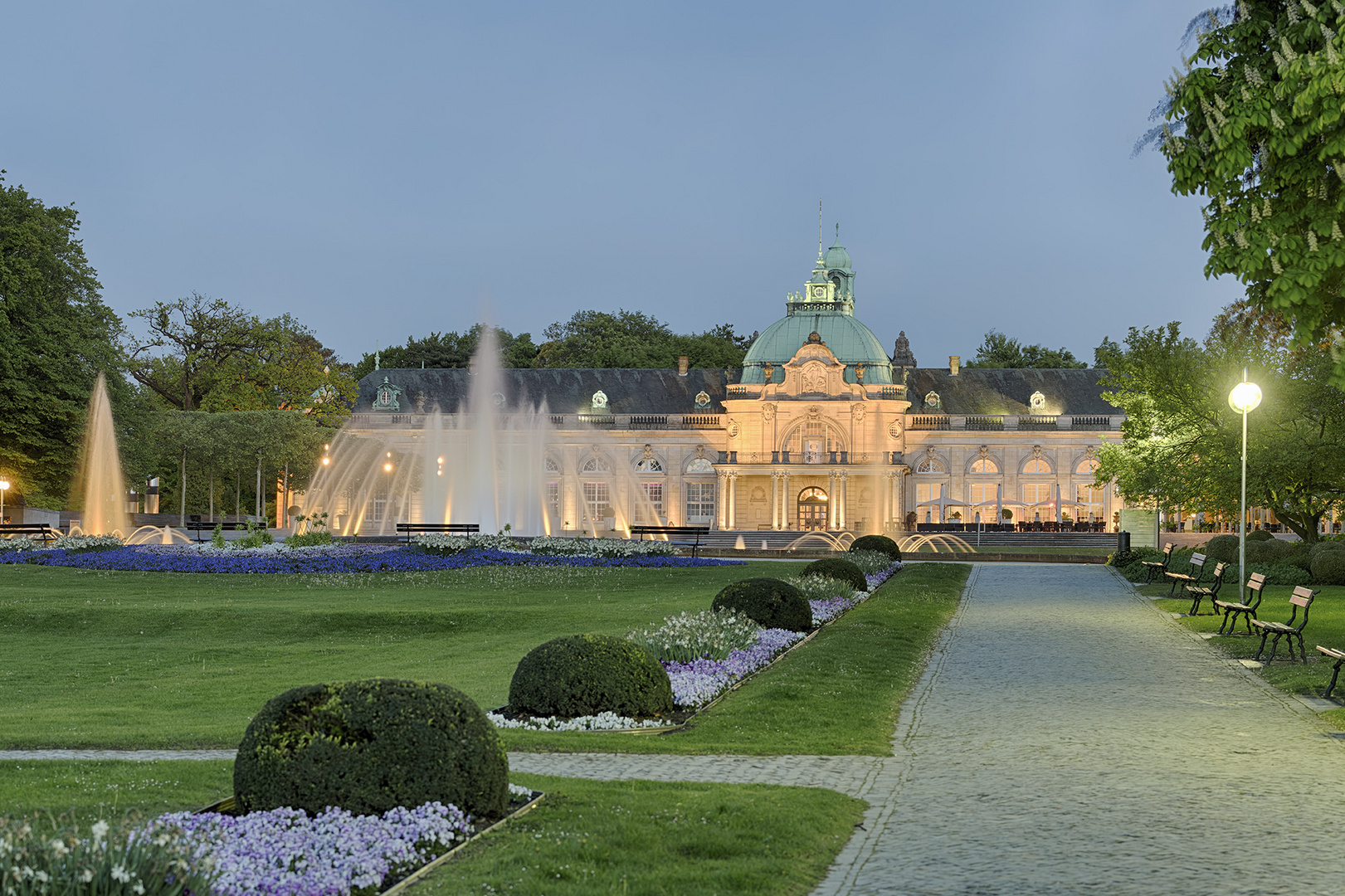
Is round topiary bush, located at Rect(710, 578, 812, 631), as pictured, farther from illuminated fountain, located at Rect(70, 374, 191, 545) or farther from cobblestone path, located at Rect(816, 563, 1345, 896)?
illuminated fountain, located at Rect(70, 374, 191, 545)

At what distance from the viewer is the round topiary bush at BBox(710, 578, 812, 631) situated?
19781mm

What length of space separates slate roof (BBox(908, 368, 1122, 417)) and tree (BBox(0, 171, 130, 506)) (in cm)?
5162

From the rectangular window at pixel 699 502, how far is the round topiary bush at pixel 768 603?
64.3 m

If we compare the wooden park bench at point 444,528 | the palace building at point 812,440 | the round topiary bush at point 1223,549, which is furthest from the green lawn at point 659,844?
the palace building at point 812,440

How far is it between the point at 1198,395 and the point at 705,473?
51276 millimetres

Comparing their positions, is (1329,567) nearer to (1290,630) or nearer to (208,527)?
(1290,630)

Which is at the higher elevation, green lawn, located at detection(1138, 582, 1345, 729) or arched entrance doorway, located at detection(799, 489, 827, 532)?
arched entrance doorway, located at detection(799, 489, 827, 532)

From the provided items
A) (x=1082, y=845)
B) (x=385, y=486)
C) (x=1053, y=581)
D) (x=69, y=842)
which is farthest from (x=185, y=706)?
(x=385, y=486)

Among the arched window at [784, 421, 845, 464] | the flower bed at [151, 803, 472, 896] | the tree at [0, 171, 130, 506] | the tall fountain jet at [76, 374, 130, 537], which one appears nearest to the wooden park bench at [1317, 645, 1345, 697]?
the flower bed at [151, 803, 472, 896]

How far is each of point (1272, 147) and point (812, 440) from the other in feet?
241

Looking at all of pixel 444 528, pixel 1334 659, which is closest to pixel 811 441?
pixel 444 528

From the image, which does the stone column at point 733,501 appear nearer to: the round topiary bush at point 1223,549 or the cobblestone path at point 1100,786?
the round topiary bush at point 1223,549

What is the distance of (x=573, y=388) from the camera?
289 feet

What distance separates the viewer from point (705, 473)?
85.2m
